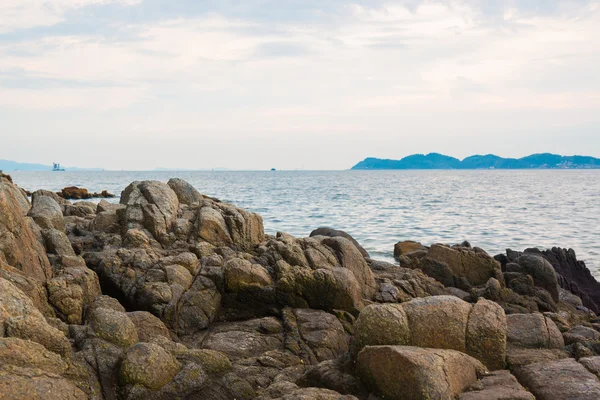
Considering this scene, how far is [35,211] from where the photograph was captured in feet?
67.8

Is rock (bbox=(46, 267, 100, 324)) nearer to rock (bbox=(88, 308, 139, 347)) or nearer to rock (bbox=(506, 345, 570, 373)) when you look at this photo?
rock (bbox=(88, 308, 139, 347))

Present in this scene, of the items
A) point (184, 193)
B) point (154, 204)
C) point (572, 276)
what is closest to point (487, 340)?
point (154, 204)

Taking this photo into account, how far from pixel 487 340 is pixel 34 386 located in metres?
7.96

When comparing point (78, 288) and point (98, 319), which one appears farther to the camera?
point (78, 288)

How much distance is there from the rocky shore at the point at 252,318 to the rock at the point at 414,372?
23mm

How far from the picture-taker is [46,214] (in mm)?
20453

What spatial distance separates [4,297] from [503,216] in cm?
5040

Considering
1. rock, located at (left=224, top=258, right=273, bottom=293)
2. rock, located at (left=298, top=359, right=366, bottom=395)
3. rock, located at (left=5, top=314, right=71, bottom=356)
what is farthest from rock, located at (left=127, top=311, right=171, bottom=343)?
rock, located at (left=298, top=359, right=366, bottom=395)

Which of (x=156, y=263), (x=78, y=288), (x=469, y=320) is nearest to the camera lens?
(x=469, y=320)

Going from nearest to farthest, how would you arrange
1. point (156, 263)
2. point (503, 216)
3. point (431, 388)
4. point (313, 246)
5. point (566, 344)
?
point (431, 388) → point (566, 344) → point (156, 263) → point (313, 246) → point (503, 216)

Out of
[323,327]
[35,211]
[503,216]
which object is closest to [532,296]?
[323,327]

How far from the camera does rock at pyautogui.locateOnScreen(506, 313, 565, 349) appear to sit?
11.4 metres

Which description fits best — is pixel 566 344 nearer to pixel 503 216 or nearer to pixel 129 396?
pixel 129 396

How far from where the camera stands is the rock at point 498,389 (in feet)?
28.0
